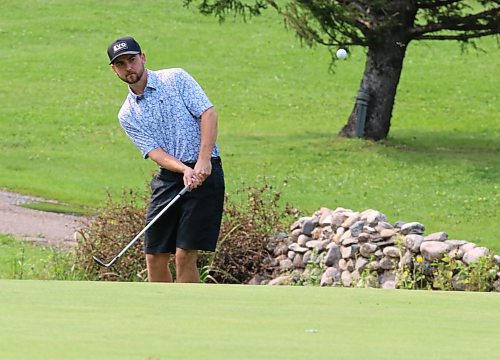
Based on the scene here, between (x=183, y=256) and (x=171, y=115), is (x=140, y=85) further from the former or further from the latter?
(x=183, y=256)

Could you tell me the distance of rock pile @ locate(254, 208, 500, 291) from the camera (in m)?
9.99

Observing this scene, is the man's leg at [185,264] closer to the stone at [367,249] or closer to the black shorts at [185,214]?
the black shorts at [185,214]

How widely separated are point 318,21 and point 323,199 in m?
4.03

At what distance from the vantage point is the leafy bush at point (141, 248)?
1058 cm

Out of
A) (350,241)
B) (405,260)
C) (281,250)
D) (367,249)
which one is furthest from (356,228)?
(281,250)

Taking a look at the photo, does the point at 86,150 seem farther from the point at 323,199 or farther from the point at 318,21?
the point at 323,199

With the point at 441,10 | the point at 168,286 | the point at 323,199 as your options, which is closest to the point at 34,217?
the point at 323,199

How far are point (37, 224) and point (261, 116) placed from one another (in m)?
13.3

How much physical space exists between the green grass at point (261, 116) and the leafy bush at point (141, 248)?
11.4 ft

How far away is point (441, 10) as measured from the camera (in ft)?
72.5

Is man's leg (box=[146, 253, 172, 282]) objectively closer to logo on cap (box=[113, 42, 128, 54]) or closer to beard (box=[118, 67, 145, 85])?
beard (box=[118, 67, 145, 85])

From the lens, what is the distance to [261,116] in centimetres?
2803

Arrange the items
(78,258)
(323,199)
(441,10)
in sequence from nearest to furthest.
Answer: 1. (78,258)
2. (323,199)
3. (441,10)

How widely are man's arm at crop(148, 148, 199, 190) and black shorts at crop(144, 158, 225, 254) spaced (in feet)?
0.53
